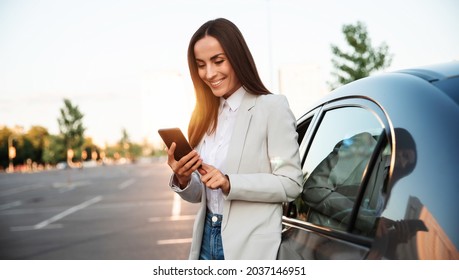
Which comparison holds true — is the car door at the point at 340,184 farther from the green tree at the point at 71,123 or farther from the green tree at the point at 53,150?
the green tree at the point at 53,150

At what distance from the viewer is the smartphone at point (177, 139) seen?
178 cm

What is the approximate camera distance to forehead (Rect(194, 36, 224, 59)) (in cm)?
193

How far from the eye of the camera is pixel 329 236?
1.55 metres

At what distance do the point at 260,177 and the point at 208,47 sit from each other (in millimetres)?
596

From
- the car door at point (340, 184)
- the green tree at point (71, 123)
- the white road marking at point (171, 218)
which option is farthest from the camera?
the green tree at point (71, 123)

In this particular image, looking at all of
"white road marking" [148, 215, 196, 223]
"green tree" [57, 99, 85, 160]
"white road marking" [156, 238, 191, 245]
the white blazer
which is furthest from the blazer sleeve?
"green tree" [57, 99, 85, 160]

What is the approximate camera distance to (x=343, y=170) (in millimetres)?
1748

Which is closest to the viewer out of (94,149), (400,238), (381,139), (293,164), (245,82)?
(400,238)

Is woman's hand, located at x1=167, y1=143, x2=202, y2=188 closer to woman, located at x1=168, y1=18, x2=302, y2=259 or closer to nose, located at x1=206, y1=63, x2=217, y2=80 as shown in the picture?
woman, located at x1=168, y1=18, x2=302, y2=259

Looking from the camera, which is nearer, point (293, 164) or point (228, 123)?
point (293, 164)

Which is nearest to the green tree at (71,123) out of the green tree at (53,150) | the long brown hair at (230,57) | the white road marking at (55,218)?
the green tree at (53,150)
